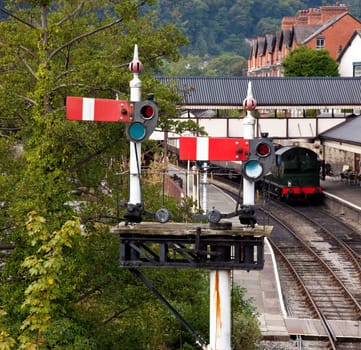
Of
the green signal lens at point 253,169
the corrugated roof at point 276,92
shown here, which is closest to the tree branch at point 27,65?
the green signal lens at point 253,169

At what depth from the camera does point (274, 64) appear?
241 ft

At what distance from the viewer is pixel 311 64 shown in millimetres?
53281

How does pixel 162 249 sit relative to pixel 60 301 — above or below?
above

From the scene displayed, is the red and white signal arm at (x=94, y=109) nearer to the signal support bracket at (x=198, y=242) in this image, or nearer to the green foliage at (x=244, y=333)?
the signal support bracket at (x=198, y=242)

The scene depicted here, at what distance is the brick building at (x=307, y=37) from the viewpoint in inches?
2525

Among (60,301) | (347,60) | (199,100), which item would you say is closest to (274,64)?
(347,60)

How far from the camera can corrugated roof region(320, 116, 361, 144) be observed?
99.5 feet

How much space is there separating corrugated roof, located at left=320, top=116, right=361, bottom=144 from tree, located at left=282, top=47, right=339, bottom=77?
58.6 ft

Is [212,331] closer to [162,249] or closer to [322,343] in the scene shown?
[162,249]

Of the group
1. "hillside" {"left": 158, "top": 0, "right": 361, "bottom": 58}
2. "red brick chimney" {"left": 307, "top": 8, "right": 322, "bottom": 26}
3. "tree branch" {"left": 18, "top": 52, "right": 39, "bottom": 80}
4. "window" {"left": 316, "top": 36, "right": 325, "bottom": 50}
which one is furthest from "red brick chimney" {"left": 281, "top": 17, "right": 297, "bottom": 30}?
"hillside" {"left": 158, "top": 0, "right": 361, "bottom": 58}

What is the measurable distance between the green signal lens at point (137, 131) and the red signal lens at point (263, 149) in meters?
1.30

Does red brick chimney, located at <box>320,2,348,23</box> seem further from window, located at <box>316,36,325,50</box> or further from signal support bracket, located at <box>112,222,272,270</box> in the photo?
signal support bracket, located at <box>112,222,272,270</box>

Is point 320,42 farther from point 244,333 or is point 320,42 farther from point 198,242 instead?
point 198,242

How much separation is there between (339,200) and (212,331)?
78.8 feet
